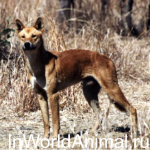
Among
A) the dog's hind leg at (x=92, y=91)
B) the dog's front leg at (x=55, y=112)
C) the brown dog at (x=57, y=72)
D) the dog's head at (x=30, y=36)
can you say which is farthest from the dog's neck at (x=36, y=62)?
the dog's hind leg at (x=92, y=91)

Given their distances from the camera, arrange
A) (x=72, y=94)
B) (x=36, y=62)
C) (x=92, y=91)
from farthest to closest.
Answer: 1. (x=72, y=94)
2. (x=92, y=91)
3. (x=36, y=62)

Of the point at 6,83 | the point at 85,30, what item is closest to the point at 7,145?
the point at 6,83

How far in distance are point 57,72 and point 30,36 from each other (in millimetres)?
623

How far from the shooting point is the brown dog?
689 centimetres

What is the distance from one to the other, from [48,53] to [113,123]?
1.64 m

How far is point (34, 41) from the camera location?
684cm

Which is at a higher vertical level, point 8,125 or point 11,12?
point 11,12

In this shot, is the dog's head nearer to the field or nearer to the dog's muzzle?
the dog's muzzle

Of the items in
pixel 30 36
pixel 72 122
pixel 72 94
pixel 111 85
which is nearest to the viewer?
pixel 30 36

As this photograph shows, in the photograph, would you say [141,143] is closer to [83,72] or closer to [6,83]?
[83,72]

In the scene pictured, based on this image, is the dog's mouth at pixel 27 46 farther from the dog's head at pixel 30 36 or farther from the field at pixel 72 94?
the field at pixel 72 94

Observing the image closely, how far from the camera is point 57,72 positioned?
7000 mm

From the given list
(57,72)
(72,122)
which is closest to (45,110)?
(57,72)

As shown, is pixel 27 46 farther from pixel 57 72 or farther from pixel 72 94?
pixel 72 94
